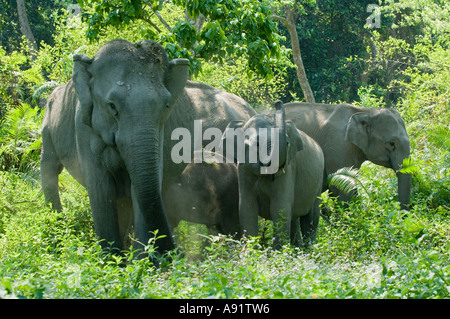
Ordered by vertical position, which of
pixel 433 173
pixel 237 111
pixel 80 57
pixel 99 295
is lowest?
pixel 433 173

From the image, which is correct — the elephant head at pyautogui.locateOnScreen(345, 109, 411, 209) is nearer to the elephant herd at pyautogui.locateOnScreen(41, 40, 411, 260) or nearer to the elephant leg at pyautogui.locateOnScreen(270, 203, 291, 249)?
the elephant herd at pyautogui.locateOnScreen(41, 40, 411, 260)

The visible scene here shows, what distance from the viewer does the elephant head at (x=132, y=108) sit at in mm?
7582

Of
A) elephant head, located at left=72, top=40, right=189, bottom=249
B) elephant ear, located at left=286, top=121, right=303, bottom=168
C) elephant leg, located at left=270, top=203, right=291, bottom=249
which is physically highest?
elephant head, located at left=72, top=40, right=189, bottom=249

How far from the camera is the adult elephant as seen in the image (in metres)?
7.59

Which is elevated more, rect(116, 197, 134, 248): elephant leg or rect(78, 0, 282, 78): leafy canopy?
rect(78, 0, 282, 78): leafy canopy

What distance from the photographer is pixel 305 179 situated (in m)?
10.3

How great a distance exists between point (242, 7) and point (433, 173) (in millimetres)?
4250

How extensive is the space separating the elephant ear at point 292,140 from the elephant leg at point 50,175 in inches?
124

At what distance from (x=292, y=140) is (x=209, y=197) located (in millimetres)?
1302

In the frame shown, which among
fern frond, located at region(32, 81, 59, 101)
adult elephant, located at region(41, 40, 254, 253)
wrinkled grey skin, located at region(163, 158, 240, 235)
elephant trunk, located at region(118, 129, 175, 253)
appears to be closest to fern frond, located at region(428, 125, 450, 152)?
wrinkled grey skin, located at region(163, 158, 240, 235)

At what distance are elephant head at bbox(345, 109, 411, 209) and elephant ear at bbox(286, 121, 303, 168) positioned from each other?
4013 millimetres

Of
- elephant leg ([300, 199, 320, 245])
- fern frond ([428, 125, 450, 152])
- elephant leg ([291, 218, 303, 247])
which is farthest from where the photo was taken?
fern frond ([428, 125, 450, 152])
